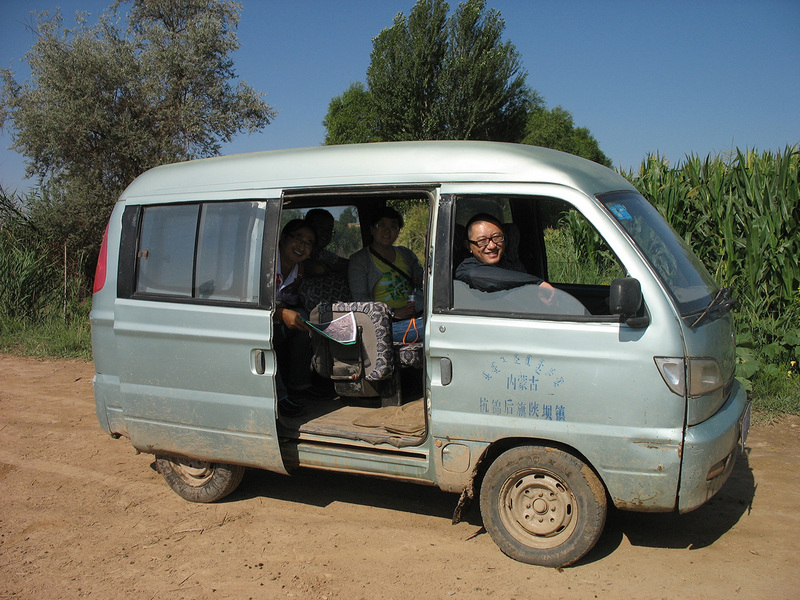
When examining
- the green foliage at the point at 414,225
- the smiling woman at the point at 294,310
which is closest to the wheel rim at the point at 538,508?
the smiling woman at the point at 294,310

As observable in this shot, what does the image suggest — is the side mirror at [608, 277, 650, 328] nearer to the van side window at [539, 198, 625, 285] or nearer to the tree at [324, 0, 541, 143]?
the van side window at [539, 198, 625, 285]

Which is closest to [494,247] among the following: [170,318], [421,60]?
[170,318]

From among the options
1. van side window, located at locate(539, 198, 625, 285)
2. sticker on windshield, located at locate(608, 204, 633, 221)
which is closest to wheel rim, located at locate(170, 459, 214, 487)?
sticker on windshield, located at locate(608, 204, 633, 221)

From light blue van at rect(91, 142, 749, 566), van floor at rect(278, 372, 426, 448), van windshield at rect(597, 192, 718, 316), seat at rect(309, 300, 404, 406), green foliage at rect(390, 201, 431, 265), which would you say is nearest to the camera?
light blue van at rect(91, 142, 749, 566)

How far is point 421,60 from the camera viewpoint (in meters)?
36.2

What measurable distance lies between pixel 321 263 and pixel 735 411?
10.6ft

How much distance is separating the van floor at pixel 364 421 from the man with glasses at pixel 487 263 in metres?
0.98

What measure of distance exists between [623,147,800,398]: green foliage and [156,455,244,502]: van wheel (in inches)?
206

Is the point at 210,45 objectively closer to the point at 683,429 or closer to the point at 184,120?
the point at 184,120

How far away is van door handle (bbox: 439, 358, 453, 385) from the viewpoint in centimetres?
379

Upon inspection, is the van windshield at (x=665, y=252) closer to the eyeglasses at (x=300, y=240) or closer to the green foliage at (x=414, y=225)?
the green foliage at (x=414, y=225)

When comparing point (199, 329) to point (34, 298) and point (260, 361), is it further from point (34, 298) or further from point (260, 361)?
point (34, 298)

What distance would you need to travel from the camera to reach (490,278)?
12.7 ft

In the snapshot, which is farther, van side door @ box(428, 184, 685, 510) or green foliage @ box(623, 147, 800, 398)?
green foliage @ box(623, 147, 800, 398)
